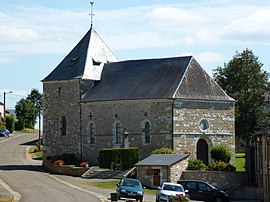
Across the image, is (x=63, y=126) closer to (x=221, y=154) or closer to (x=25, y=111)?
(x=221, y=154)

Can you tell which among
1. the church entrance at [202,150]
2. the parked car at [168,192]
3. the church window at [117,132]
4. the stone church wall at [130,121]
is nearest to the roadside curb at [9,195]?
the parked car at [168,192]

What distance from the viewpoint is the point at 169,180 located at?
49.8 meters

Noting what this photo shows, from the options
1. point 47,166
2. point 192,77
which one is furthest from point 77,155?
point 192,77

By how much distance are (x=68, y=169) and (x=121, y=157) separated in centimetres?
510

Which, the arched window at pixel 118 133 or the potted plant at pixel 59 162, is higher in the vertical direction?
the arched window at pixel 118 133

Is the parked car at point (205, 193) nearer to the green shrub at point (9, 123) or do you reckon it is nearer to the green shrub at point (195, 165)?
the green shrub at point (195, 165)

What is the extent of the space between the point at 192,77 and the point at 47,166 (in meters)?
15.4

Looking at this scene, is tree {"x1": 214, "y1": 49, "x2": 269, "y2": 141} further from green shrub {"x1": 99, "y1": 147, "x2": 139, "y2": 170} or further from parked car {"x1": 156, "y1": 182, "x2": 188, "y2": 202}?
parked car {"x1": 156, "y1": 182, "x2": 188, "y2": 202}

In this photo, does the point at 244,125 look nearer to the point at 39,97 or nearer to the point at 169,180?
the point at 169,180

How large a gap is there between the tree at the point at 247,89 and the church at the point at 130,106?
14711 millimetres

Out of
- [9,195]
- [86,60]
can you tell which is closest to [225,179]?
[9,195]

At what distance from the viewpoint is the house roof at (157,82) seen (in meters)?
58.5

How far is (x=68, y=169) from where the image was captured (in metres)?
59.1

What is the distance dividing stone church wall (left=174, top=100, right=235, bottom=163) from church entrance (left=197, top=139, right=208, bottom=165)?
1.21ft
